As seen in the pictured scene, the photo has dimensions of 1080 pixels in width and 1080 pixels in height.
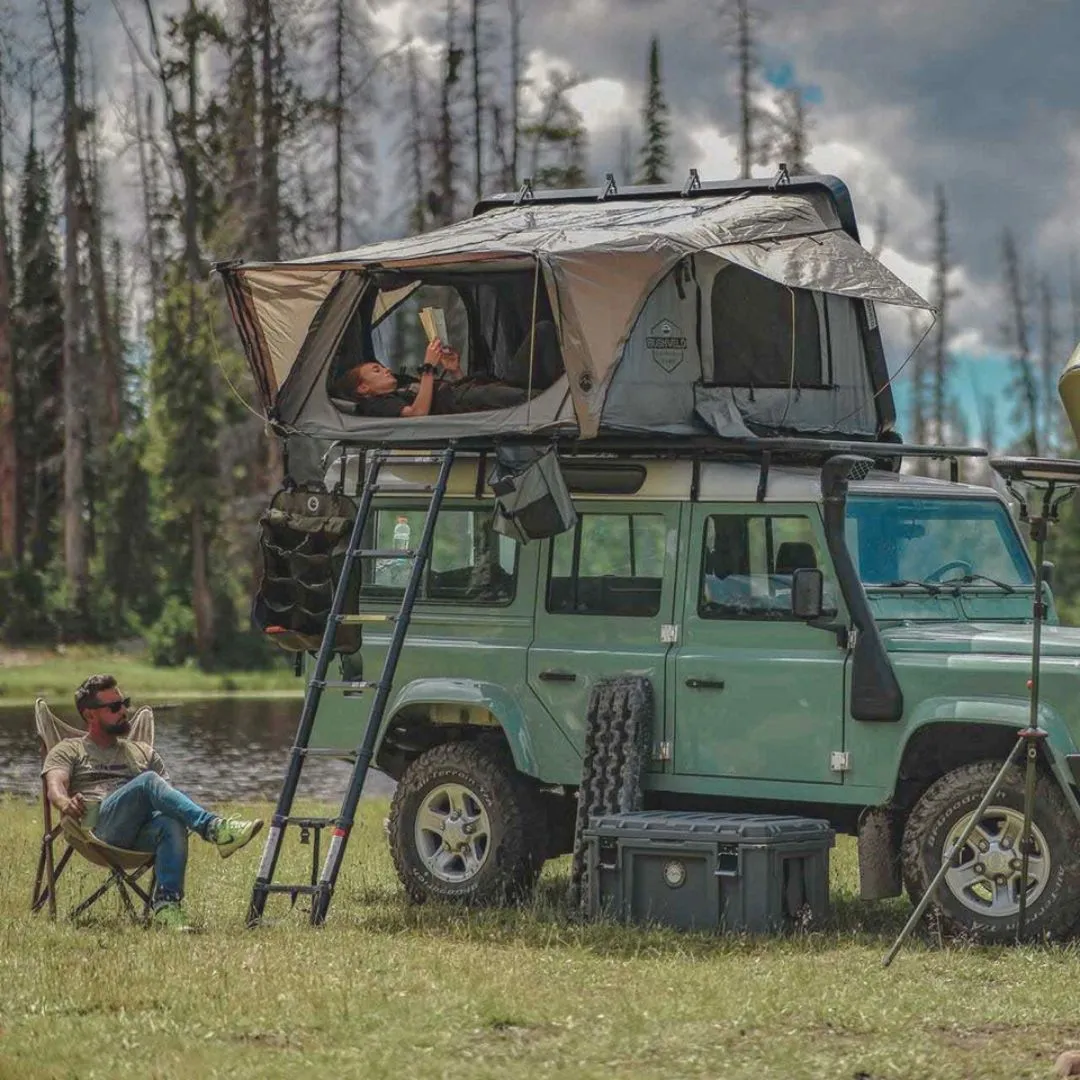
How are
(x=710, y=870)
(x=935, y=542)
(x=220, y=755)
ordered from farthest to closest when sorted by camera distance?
(x=220, y=755) → (x=935, y=542) → (x=710, y=870)

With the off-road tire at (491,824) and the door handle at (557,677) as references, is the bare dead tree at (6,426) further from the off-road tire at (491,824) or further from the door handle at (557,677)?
the door handle at (557,677)

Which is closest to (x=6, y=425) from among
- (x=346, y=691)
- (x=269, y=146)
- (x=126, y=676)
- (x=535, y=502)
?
(x=269, y=146)

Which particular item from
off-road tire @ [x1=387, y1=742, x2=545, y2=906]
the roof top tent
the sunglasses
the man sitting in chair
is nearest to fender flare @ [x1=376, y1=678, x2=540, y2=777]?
off-road tire @ [x1=387, y1=742, x2=545, y2=906]

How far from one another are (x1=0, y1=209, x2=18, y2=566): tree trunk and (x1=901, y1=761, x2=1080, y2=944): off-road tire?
39.3 meters

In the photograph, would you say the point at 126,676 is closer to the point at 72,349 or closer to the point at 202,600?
the point at 202,600

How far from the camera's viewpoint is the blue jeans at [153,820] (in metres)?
11.9

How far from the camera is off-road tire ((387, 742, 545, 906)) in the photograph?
41.7 feet

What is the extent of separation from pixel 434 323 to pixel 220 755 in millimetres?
13009

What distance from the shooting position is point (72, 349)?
4666cm

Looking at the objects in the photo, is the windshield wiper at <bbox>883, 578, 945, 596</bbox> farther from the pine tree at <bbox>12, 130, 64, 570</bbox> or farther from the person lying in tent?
the pine tree at <bbox>12, 130, 64, 570</bbox>

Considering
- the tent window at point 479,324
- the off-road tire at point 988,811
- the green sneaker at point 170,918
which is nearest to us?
the off-road tire at point 988,811

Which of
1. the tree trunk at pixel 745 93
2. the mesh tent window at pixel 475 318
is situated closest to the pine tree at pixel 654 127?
the tree trunk at pixel 745 93

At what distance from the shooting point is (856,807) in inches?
478

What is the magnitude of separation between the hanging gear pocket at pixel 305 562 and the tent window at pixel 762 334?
7.52ft
